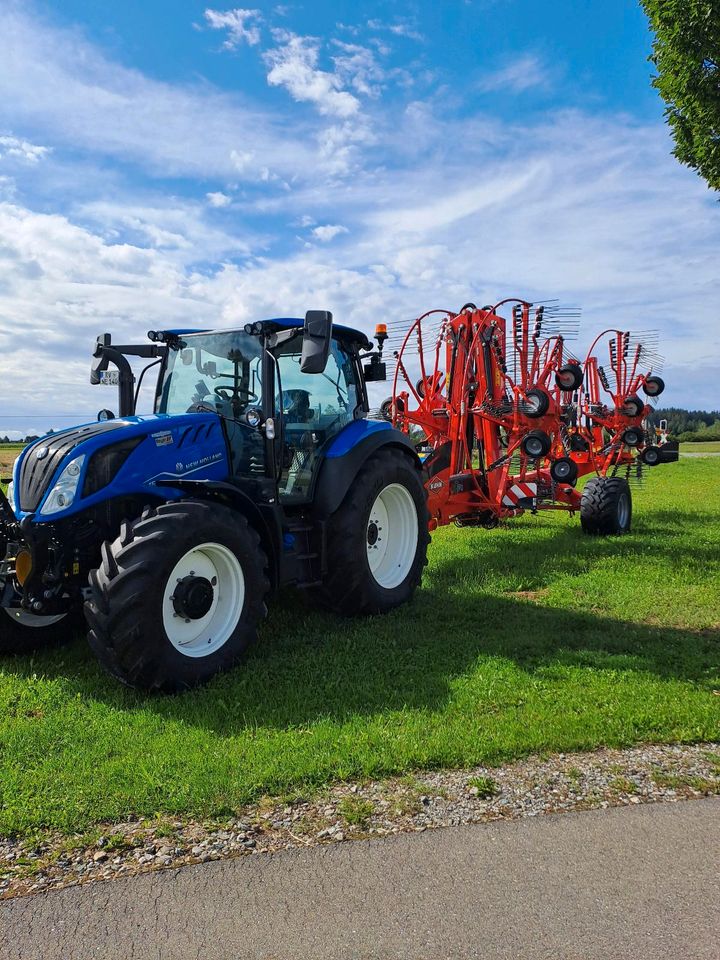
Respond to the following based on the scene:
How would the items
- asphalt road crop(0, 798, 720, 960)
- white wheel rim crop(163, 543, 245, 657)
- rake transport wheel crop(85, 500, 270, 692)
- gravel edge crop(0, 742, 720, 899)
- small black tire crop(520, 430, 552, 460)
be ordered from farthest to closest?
small black tire crop(520, 430, 552, 460)
white wheel rim crop(163, 543, 245, 657)
rake transport wheel crop(85, 500, 270, 692)
gravel edge crop(0, 742, 720, 899)
asphalt road crop(0, 798, 720, 960)

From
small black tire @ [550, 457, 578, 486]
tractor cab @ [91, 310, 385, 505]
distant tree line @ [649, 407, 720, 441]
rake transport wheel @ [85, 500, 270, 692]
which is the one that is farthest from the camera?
distant tree line @ [649, 407, 720, 441]

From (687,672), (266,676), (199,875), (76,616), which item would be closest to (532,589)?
(687,672)

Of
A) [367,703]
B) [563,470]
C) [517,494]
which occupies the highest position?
[563,470]

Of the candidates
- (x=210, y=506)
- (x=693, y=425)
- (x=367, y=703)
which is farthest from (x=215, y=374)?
(x=693, y=425)

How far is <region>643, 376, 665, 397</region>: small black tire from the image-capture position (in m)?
14.4

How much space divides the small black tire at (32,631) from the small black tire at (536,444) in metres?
5.71

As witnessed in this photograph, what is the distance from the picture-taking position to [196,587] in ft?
15.4

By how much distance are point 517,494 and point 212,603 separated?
5.70m

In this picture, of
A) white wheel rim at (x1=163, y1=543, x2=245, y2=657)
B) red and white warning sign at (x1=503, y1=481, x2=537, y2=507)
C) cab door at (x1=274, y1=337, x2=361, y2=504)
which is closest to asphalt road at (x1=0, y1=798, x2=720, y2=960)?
white wheel rim at (x1=163, y1=543, x2=245, y2=657)

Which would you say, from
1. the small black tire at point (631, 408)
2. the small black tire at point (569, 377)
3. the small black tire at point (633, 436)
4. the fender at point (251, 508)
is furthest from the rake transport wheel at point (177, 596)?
the small black tire at point (631, 408)

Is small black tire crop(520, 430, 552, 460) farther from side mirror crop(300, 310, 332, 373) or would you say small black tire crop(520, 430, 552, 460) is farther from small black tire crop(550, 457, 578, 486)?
side mirror crop(300, 310, 332, 373)

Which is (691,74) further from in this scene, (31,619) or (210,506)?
(31,619)

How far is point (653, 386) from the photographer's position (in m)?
14.5

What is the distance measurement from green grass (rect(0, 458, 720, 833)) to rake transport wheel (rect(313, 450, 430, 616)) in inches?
8.4
